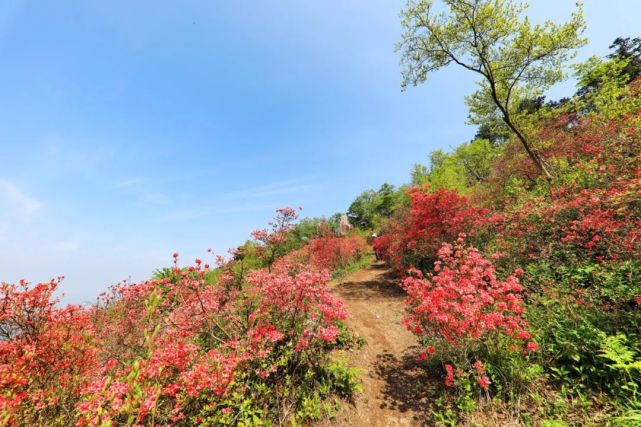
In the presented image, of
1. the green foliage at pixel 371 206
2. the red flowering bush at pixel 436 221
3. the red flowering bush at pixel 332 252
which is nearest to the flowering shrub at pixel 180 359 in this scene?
the red flowering bush at pixel 436 221

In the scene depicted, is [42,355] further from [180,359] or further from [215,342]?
[215,342]

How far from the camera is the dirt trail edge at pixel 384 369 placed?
432cm

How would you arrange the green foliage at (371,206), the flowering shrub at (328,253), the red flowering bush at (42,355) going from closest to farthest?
the red flowering bush at (42,355), the flowering shrub at (328,253), the green foliage at (371,206)

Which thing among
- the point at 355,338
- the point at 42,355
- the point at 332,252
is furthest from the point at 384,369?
the point at 332,252

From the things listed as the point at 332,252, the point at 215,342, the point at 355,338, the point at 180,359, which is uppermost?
the point at 332,252

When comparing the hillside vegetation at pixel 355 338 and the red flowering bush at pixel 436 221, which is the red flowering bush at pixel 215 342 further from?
the red flowering bush at pixel 436 221

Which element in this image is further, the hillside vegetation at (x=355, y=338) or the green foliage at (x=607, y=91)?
the green foliage at (x=607, y=91)

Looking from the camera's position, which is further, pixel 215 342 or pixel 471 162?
pixel 471 162

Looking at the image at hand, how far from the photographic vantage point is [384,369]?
5.50 meters

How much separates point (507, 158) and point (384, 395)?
59.5 feet

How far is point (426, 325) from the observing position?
520cm

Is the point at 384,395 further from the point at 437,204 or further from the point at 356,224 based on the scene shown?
the point at 356,224

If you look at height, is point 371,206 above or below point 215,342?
above

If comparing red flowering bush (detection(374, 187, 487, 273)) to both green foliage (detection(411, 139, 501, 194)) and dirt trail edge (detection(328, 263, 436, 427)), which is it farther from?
green foliage (detection(411, 139, 501, 194))
